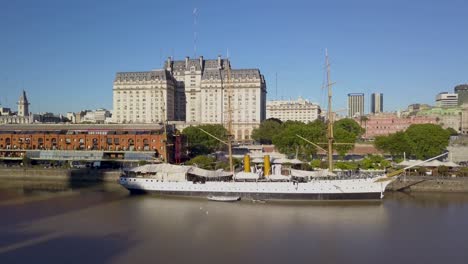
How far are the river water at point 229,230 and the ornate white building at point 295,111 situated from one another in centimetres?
10240

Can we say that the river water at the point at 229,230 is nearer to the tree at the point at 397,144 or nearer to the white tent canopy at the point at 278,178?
the white tent canopy at the point at 278,178

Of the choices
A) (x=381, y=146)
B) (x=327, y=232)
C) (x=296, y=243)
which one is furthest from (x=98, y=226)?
(x=381, y=146)

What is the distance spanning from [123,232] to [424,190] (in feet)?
89.8

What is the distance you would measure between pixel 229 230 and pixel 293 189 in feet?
34.3

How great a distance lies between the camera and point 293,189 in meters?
34.3

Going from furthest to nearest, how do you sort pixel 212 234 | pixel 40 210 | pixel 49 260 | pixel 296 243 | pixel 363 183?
pixel 363 183 → pixel 40 210 → pixel 212 234 → pixel 296 243 → pixel 49 260

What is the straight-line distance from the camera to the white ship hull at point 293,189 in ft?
111

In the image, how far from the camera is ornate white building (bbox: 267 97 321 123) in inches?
5413

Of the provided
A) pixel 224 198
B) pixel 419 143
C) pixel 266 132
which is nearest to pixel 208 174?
pixel 224 198

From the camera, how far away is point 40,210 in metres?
30.6

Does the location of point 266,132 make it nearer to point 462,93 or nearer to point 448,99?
Result: point 462,93

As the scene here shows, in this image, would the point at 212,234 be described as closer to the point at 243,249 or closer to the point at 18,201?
the point at 243,249

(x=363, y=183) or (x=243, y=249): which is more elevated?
(x=363, y=183)

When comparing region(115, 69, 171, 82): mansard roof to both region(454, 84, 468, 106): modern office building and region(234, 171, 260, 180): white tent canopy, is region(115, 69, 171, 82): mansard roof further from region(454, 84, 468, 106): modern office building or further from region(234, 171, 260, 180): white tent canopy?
region(454, 84, 468, 106): modern office building
